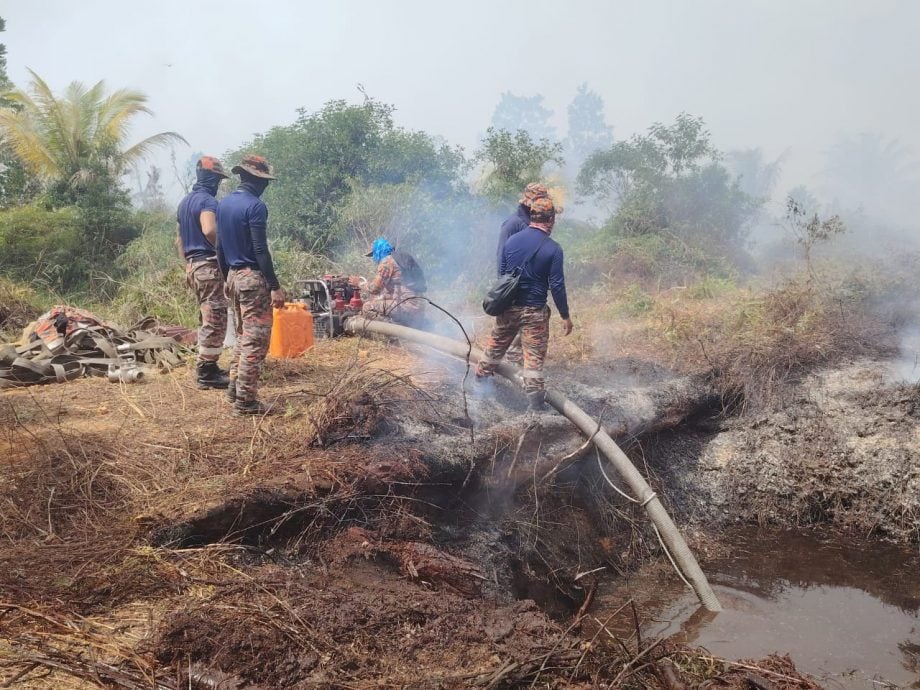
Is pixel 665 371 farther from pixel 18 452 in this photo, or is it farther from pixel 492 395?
pixel 18 452

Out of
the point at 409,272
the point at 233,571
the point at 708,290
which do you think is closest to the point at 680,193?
the point at 708,290

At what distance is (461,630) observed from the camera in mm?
2988

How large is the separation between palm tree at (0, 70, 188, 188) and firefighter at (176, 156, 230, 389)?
31.5 feet

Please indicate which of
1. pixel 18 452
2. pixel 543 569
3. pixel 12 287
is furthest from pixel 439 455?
pixel 12 287

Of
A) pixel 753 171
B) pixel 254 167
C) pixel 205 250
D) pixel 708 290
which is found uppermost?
pixel 753 171

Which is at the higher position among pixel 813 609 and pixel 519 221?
pixel 519 221

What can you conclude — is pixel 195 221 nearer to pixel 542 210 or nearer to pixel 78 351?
pixel 78 351

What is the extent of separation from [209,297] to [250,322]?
0.82 metres

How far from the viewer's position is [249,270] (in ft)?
16.8

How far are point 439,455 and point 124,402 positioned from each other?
2982 mm

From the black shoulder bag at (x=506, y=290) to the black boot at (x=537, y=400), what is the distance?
30.6 inches

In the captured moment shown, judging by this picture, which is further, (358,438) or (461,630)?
(358,438)

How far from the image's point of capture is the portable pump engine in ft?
25.2

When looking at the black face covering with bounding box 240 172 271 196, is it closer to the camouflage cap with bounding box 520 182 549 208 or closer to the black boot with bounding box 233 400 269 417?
the black boot with bounding box 233 400 269 417
